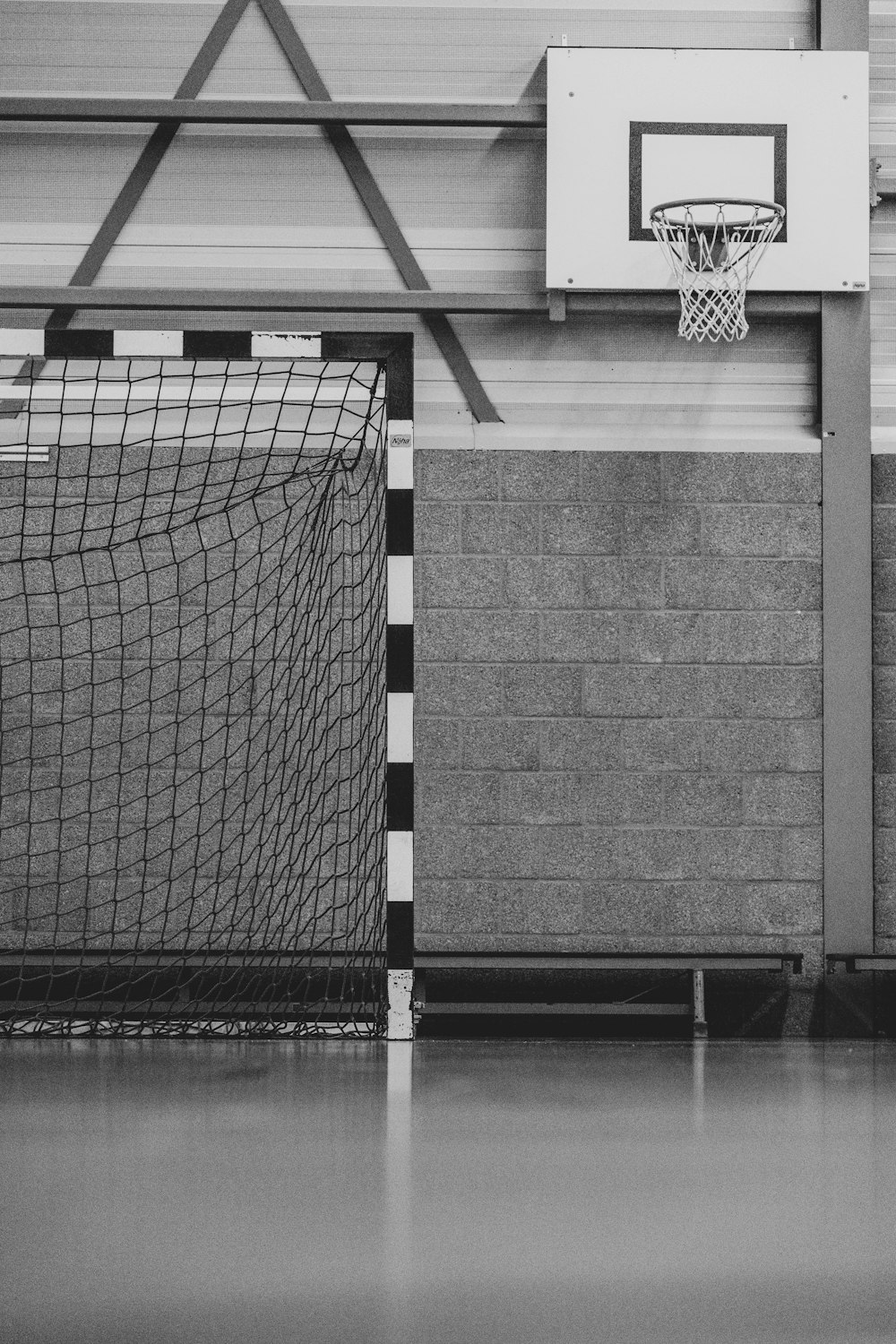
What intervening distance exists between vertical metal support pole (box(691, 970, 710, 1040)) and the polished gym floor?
869 mm

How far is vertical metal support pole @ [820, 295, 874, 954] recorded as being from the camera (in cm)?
464

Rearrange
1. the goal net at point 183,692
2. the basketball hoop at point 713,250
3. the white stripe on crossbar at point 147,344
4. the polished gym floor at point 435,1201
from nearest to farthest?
the polished gym floor at point 435,1201 < the white stripe on crossbar at point 147,344 < the basketball hoop at point 713,250 < the goal net at point 183,692

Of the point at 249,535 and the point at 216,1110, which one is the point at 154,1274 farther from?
the point at 249,535

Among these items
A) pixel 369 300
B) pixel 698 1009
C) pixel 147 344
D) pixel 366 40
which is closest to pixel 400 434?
pixel 147 344

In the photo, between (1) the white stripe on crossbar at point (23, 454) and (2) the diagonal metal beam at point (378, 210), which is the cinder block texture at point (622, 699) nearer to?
Answer: (2) the diagonal metal beam at point (378, 210)

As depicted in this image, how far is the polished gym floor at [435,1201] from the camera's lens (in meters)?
1.79

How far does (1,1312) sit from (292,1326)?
44 cm

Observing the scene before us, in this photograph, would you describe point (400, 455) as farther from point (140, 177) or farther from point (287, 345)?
point (140, 177)

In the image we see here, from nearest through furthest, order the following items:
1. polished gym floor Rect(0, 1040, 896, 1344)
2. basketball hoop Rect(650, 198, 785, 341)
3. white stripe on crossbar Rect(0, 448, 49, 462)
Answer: polished gym floor Rect(0, 1040, 896, 1344) < basketball hoop Rect(650, 198, 785, 341) < white stripe on crossbar Rect(0, 448, 49, 462)

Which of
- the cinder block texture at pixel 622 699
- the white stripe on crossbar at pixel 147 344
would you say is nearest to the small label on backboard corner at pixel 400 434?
the white stripe on crossbar at pixel 147 344

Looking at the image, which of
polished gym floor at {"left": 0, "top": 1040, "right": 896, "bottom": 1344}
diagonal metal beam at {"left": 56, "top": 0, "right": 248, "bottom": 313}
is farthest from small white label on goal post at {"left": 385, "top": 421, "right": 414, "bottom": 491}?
diagonal metal beam at {"left": 56, "top": 0, "right": 248, "bottom": 313}

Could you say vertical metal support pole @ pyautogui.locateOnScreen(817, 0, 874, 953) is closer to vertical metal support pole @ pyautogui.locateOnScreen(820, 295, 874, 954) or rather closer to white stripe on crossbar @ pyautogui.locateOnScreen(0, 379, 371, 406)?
vertical metal support pole @ pyautogui.locateOnScreen(820, 295, 874, 954)

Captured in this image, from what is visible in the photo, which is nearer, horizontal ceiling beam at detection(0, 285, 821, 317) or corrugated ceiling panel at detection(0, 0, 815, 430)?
horizontal ceiling beam at detection(0, 285, 821, 317)

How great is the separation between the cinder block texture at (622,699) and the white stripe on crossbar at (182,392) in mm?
434
